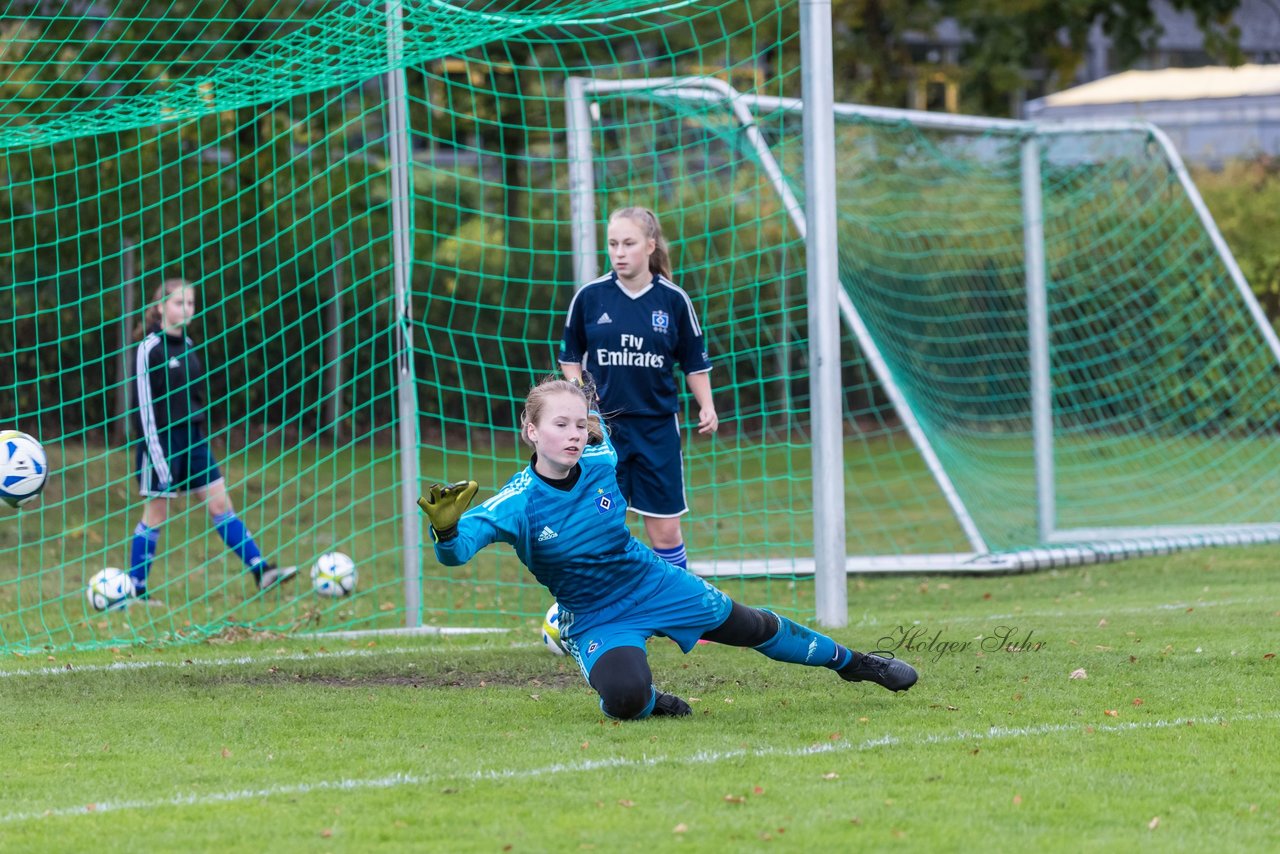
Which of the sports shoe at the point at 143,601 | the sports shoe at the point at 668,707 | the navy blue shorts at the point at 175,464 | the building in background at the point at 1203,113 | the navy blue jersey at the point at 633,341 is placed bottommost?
the sports shoe at the point at 143,601

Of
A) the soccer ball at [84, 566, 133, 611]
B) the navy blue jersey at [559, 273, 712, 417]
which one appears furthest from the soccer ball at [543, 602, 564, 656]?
the soccer ball at [84, 566, 133, 611]

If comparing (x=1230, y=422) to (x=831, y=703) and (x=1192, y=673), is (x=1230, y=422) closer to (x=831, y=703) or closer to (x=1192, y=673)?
(x=1192, y=673)

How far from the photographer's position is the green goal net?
8.62 metres

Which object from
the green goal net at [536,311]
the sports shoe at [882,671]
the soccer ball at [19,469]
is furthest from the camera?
the green goal net at [536,311]

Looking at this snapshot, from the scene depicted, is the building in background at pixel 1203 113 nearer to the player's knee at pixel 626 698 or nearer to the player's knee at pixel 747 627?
the player's knee at pixel 747 627

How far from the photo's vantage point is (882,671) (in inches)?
211

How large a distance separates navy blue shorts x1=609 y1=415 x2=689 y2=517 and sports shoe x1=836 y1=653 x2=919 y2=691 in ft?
4.87

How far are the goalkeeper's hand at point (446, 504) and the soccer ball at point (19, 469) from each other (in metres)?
2.37

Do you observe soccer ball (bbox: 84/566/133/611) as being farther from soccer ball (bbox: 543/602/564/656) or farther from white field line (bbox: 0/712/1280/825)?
white field line (bbox: 0/712/1280/825)

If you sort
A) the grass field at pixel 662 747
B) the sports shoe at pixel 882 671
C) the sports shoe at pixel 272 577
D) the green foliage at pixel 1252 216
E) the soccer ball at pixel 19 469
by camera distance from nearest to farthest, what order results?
the grass field at pixel 662 747, the sports shoe at pixel 882 671, the soccer ball at pixel 19 469, the sports shoe at pixel 272 577, the green foliage at pixel 1252 216

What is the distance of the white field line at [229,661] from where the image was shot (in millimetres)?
6320

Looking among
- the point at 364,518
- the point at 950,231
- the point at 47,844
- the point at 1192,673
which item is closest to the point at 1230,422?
the point at 950,231

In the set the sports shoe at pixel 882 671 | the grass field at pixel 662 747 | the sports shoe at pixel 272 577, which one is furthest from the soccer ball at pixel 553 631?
the sports shoe at pixel 272 577
